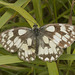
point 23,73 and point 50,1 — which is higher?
point 50,1

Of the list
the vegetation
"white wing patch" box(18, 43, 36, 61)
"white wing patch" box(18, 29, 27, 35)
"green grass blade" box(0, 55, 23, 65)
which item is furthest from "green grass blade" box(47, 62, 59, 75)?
"white wing patch" box(18, 29, 27, 35)

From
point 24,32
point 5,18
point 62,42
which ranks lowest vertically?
point 62,42

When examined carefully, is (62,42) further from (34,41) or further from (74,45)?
(74,45)

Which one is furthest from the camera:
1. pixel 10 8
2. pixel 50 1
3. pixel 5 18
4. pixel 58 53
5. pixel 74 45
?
pixel 50 1

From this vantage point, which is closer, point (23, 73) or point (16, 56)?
point (16, 56)

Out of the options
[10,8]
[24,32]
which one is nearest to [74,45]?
[24,32]

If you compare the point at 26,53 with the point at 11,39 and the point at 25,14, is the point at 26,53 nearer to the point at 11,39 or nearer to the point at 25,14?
the point at 11,39

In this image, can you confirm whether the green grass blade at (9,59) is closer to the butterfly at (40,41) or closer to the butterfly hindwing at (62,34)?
the butterfly at (40,41)

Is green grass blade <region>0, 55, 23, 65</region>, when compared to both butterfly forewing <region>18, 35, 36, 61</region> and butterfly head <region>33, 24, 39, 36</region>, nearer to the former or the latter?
butterfly forewing <region>18, 35, 36, 61</region>

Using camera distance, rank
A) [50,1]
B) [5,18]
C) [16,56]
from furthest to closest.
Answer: [50,1] → [5,18] → [16,56]
